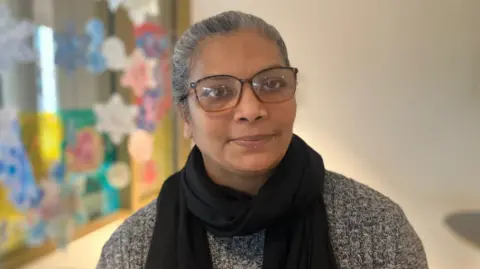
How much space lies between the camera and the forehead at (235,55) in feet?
3.56

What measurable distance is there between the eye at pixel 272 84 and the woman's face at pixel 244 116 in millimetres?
31

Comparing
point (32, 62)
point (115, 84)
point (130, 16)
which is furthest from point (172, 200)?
point (130, 16)

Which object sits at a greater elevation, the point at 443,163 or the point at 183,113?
the point at 183,113

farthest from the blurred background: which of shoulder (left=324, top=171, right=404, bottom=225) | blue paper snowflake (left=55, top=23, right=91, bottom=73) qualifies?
shoulder (left=324, top=171, right=404, bottom=225)

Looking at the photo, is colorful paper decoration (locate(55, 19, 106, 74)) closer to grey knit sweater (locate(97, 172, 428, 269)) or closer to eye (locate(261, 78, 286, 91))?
grey knit sweater (locate(97, 172, 428, 269))

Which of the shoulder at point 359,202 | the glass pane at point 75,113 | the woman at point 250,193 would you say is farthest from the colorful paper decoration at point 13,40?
the shoulder at point 359,202

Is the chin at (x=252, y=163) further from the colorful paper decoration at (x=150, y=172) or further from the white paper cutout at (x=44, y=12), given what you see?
the colorful paper decoration at (x=150, y=172)

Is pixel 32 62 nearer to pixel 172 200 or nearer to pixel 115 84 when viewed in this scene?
pixel 115 84

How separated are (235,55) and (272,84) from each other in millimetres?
109

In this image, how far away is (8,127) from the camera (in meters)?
1.32

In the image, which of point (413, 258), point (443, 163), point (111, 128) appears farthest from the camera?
point (443, 163)

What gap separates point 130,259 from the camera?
3.89ft

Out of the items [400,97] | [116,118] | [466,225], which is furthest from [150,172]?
[466,225]

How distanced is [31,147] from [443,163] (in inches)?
64.7
